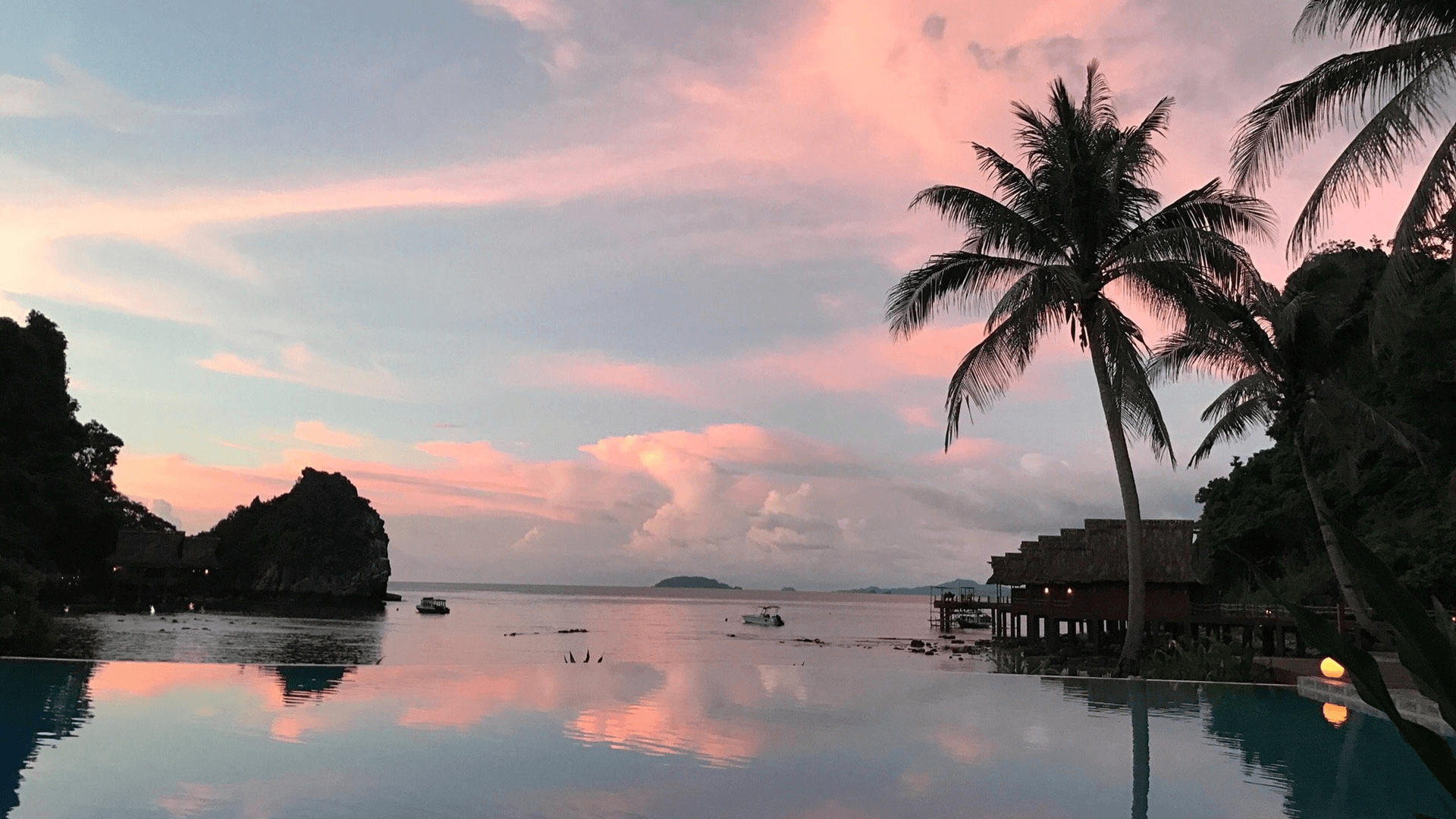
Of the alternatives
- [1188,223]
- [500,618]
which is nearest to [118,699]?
[1188,223]

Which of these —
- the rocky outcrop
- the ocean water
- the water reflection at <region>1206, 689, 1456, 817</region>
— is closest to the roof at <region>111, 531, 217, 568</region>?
the rocky outcrop

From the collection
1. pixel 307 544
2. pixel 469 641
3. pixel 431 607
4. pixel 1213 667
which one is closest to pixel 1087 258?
pixel 1213 667

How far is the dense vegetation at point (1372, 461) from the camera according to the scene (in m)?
22.4

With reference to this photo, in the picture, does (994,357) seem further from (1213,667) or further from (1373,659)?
(1373,659)

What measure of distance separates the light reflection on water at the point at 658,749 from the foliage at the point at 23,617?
362 cm

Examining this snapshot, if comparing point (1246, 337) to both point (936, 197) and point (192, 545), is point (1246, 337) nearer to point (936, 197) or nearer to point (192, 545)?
point (936, 197)

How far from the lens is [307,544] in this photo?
120 m

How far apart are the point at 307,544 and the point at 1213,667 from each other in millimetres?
114714

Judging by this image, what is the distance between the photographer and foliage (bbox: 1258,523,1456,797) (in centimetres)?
170

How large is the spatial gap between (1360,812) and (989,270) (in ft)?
42.7

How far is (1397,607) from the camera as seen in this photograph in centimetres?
175

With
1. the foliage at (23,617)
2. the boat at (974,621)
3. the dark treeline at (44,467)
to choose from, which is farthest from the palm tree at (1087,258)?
the boat at (974,621)

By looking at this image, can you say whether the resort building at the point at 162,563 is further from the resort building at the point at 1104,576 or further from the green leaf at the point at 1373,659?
the green leaf at the point at 1373,659

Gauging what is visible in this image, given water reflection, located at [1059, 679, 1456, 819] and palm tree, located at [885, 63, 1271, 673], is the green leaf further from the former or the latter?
palm tree, located at [885, 63, 1271, 673]
